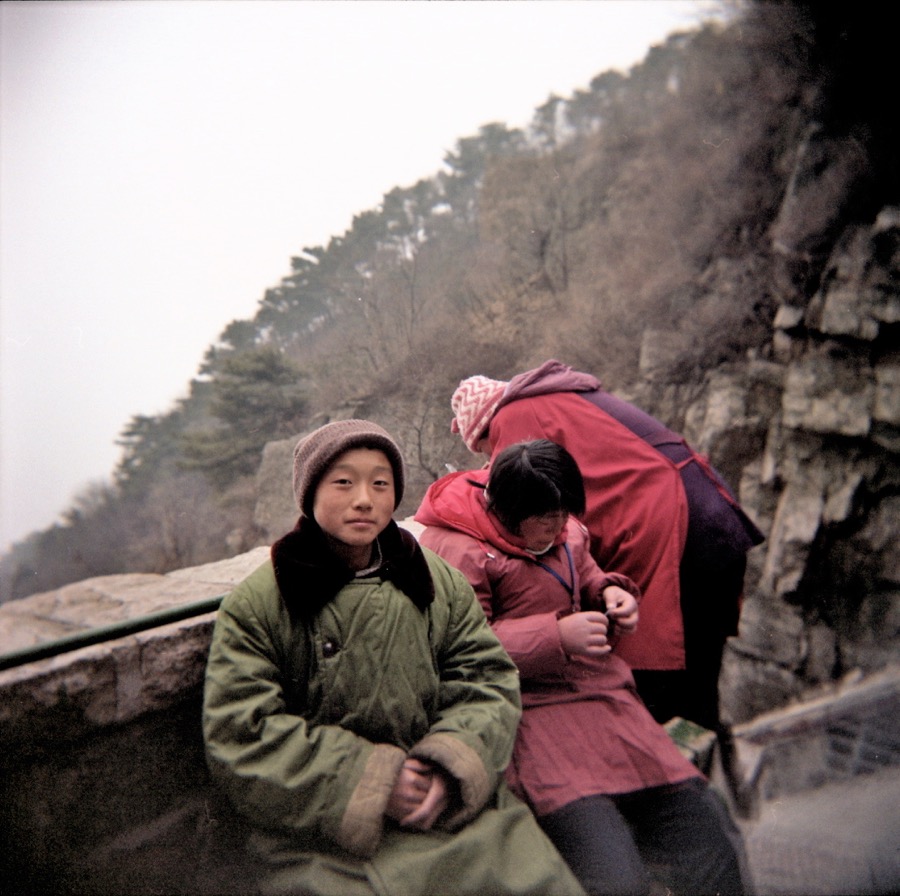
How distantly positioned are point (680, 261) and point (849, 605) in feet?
19.1

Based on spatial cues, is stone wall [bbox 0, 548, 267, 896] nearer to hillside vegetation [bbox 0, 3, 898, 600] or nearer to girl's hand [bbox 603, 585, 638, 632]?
hillside vegetation [bbox 0, 3, 898, 600]

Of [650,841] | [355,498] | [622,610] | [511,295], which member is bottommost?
[650,841]

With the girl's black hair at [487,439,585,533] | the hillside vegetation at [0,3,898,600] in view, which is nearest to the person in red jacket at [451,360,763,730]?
the girl's black hair at [487,439,585,533]

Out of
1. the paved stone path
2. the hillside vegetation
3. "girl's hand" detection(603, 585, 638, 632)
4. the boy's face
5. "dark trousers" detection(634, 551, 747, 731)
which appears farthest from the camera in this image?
the hillside vegetation

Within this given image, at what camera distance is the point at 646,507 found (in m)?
1.59

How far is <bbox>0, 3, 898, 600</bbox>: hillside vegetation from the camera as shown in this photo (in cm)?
473

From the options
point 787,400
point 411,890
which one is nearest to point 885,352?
point 787,400

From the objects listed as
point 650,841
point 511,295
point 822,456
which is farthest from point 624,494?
point 511,295

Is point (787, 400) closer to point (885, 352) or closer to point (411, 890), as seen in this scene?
point (885, 352)

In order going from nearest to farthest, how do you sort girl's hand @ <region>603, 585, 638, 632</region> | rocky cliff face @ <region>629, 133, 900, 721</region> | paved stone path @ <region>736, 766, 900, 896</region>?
girl's hand @ <region>603, 585, 638, 632</region> → paved stone path @ <region>736, 766, 900, 896</region> → rocky cliff face @ <region>629, 133, 900, 721</region>

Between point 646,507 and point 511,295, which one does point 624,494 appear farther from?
point 511,295

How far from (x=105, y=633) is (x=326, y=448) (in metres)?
0.50

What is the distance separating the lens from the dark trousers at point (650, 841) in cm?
103

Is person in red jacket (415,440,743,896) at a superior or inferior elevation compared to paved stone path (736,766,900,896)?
superior
